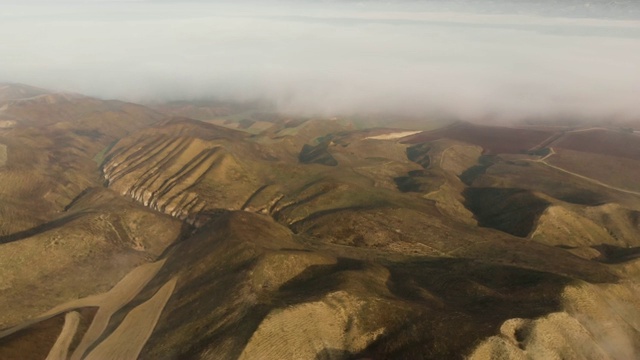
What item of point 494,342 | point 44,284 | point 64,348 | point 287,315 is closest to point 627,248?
point 494,342

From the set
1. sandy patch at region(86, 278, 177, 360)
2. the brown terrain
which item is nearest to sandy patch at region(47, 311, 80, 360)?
Result: the brown terrain

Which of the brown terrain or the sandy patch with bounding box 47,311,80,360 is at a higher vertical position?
the brown terrain

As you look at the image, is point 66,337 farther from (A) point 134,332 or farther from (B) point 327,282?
(B) point 327,282

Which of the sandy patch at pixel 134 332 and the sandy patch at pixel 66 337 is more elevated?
the sandy patch at pixel 134 332

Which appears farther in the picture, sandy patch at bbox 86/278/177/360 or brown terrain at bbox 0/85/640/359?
sandy patch at bbox 86/278/177/360

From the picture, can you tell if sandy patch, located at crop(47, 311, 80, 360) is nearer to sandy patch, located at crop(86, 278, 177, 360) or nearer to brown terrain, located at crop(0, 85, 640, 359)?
brown terrain, located at crop(0, 85, 640, 359)

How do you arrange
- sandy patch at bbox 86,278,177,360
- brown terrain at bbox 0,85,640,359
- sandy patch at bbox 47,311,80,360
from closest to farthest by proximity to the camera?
brown terrain at bbox 0,85,640,359, sandy patch at bbox 86,278,177,360, sandy patch at bbox 47,311,80,360

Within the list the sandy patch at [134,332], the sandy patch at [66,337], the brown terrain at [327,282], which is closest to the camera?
the brown terrain at [327,282]

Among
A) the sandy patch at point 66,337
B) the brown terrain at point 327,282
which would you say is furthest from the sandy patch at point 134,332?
the sandy patch at point 66,337

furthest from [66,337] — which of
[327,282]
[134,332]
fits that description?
[327,282]

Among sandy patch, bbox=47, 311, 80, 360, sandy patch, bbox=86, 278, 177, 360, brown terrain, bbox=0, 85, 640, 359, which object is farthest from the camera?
sandy patch, bbox=47, 311, 80, 360

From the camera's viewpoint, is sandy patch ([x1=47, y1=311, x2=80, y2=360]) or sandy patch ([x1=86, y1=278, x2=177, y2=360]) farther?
sandy patch ([x1=47, y1=311, x2=80, y2=360])

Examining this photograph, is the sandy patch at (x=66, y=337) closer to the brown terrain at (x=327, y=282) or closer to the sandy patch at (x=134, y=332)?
the brown terrain at (x=327, y=282)

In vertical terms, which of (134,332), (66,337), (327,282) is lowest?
(66,337)
